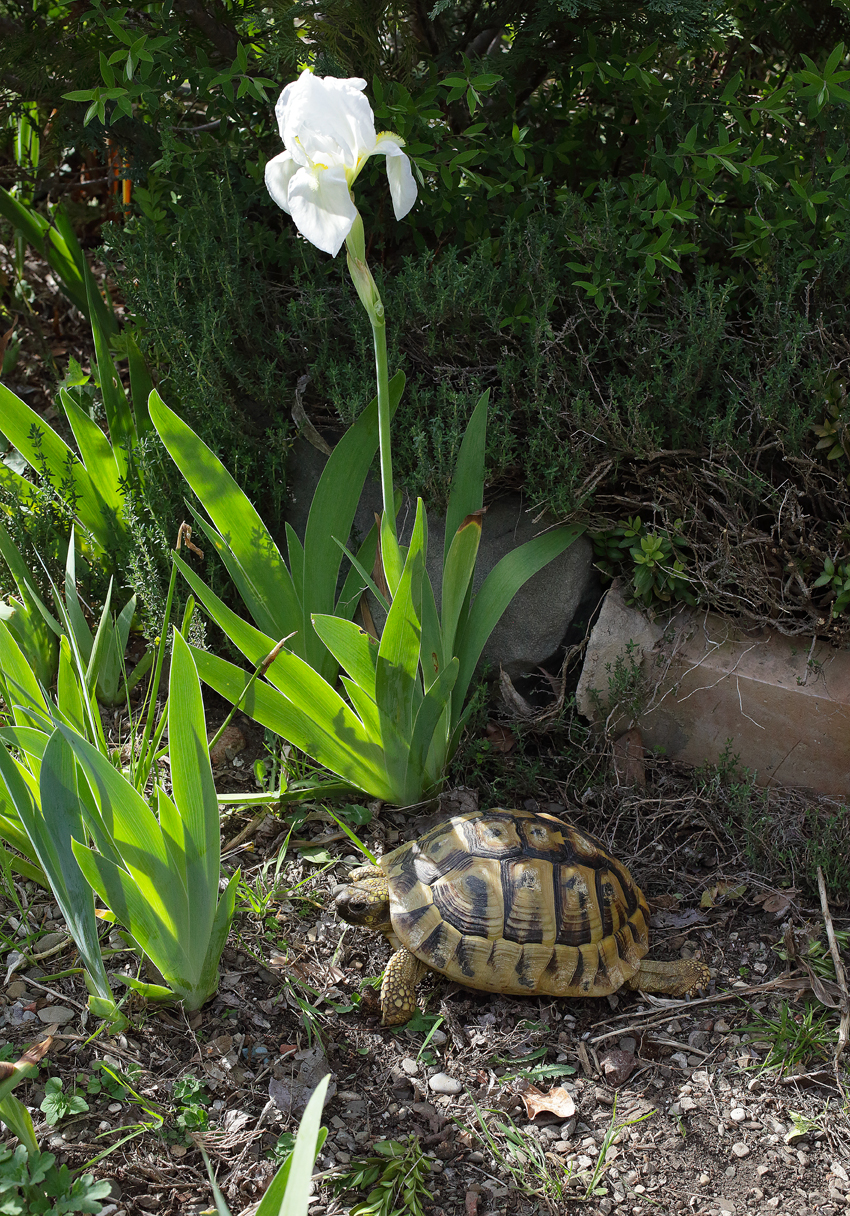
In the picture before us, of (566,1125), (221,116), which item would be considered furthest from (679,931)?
(221,116)

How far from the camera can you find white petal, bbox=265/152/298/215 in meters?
1.55

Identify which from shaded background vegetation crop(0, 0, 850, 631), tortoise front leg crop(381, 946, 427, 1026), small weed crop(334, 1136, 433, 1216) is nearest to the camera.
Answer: small weed crop(334, 1136, 433, 1216)

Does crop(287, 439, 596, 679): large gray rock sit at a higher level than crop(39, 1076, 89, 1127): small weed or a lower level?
higher

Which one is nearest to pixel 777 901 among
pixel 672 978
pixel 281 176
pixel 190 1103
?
pixel 672 978

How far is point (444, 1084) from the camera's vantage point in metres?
1.70

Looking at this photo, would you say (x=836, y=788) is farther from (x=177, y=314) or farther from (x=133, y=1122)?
(x=177, y=314)

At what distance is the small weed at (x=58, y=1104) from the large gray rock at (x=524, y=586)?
4.56ft

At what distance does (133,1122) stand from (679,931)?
3.98 feet

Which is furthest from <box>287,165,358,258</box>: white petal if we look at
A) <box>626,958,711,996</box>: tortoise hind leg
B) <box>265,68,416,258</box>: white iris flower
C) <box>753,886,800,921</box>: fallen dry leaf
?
<box>753,886,800,921</box>: fallen dry leaf

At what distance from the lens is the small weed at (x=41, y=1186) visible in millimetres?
1325

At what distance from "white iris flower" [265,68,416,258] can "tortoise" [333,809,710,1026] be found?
1205 mm

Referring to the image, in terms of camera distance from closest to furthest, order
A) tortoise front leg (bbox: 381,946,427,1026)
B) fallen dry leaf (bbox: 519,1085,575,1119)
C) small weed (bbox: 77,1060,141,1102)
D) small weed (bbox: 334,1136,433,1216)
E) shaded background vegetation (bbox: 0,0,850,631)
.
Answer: small weed (bbox: 334,1136,433,1216)
small weed (bbox: 77,1060,141,1102)
fallen dry leaf (bbox: 519,1085,575,1119)
tortoise front leg (bbox: 381,946,427,1026)
shaded background vegetation (bbox: 0,0,850,631)

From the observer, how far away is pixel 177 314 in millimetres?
2531

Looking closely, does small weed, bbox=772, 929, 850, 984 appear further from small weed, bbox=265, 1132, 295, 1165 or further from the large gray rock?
small weed, bbox=265, 1132, 295, 1165
